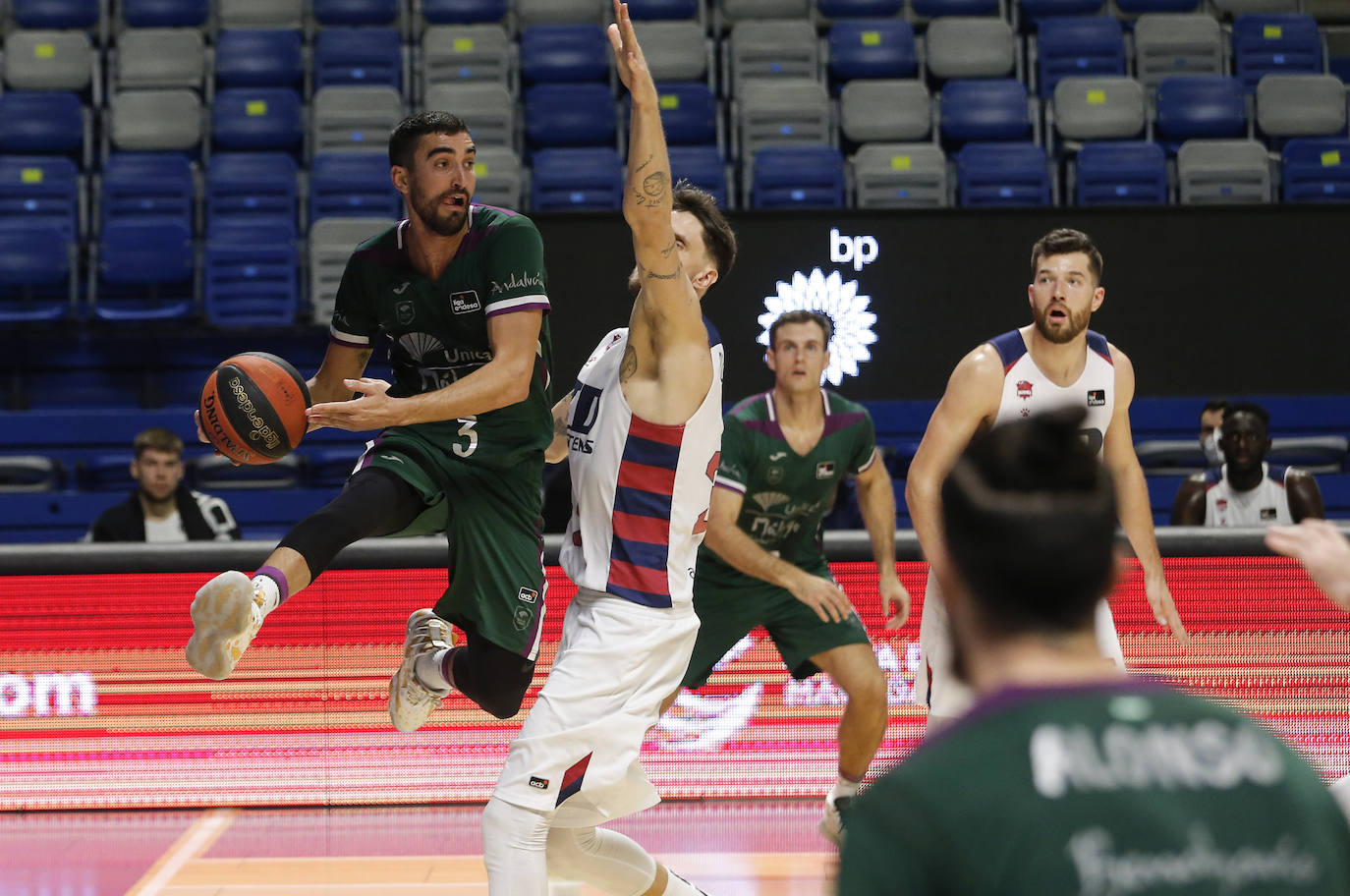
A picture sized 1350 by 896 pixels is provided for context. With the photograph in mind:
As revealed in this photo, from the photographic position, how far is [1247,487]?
24.1 feet

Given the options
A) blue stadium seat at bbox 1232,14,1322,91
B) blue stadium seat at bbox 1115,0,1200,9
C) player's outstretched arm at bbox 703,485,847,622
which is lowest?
player's outstretched arm at bbox 703,485,847,622

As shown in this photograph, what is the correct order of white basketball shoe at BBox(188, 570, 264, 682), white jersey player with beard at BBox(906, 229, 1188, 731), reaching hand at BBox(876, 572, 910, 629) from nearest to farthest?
white basketball shoe at BBox(188, 570, 264, 682) < white jersey player with beard at BBox(906, 229, 1188, 731) < reaching hand at BBox(876, 572, 910, 629)

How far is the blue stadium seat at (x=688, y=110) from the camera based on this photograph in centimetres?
1102

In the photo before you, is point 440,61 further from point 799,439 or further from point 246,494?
point 799,439

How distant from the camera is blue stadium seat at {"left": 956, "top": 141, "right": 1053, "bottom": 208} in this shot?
10.3 meters

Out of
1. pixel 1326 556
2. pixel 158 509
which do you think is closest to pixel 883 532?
pixel 1326 556

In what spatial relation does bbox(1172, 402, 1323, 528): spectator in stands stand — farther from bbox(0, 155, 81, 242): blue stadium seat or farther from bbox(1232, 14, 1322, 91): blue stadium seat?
bbox(0, 155, 81, 242): blue stadium seat

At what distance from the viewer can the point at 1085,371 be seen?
4.52 m

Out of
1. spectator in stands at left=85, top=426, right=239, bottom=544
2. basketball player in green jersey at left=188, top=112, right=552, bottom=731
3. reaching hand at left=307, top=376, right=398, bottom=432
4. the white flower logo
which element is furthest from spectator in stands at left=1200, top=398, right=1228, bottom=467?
reaching hand at left=307, top=376, right=398, bottom=432

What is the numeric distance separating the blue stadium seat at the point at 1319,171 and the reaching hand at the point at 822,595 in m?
7.20

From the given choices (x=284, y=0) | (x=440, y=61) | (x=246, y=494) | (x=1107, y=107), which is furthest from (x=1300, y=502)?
(x=284, y=0)

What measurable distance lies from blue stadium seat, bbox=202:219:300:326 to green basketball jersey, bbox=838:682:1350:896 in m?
9.11

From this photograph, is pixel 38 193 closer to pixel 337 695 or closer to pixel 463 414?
pixel 337 695

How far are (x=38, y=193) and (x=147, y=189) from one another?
0.80m
